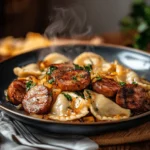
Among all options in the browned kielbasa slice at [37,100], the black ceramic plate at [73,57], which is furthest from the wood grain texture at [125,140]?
the browned kielbasa slice at [37,100]

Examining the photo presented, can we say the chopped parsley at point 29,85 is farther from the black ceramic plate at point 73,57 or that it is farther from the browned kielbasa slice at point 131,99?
the browned kielbasa slice at point 131,99

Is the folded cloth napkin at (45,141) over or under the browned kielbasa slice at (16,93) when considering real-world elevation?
under

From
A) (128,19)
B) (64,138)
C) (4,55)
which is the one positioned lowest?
(64,138)

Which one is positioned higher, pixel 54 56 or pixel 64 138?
pixel 54 56

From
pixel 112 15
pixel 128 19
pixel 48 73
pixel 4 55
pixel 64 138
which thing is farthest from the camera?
pixel 112 15

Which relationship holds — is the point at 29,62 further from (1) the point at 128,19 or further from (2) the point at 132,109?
(1) the point at 128,19

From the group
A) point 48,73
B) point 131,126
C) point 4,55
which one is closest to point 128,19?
point 4,55

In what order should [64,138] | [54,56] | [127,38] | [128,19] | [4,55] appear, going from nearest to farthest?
[64,138], [54,56], [4,55], [127,38], [128,19]
